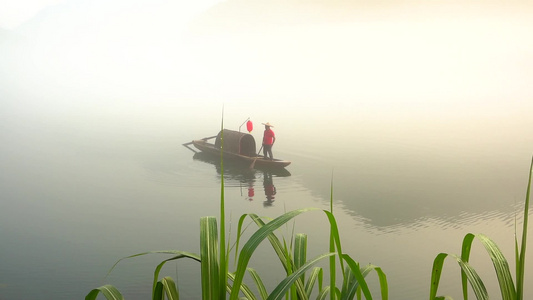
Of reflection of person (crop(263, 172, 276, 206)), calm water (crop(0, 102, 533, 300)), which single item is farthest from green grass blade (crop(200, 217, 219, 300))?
reflection of person (crop(263, 172, 276, 206))

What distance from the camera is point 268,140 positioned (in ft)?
6.84

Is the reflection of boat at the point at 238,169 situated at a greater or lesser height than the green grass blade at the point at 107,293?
greater

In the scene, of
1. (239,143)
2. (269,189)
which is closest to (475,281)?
(269,189)

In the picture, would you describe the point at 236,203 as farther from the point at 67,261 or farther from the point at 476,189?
the point at 476,189

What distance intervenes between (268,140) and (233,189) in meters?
0.21

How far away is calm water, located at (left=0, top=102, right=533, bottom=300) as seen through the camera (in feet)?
6.24

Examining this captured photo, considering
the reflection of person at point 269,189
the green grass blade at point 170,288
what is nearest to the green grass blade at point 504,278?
the green grass blade at point 170,288

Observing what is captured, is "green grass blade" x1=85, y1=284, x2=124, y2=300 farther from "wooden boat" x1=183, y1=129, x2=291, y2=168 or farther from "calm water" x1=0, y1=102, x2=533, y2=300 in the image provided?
"wooden boat" x1=183, y1=129, x2=291, y2=168

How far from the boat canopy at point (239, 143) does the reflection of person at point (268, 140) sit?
39mm

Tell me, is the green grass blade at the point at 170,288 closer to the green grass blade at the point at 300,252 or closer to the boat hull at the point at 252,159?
the green grass blade at the point at 300,252

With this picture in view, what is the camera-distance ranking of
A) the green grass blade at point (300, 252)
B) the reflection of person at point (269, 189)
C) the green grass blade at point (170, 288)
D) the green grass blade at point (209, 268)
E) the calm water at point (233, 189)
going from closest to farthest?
the green grass blade at point (209, 268)
the green grass blade at point (170, 288)
the green grass blade at point (300, 252)
the calm water at point (233, 189)
the reflection of person at point (269, 189)

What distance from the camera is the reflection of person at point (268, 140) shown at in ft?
6.79

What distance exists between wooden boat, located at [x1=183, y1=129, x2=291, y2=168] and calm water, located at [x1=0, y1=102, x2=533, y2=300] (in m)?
0.03

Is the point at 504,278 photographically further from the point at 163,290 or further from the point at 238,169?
the point at 238,169
